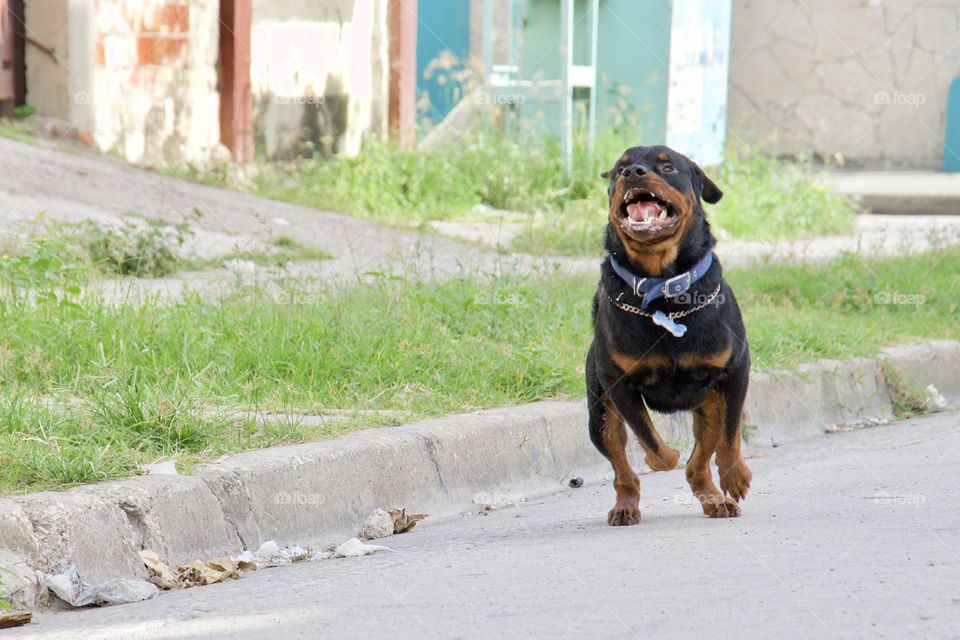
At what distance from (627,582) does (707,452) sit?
45.6 inches

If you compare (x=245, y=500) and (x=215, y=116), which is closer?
(x=245, y=500)

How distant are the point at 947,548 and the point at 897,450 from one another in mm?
1904

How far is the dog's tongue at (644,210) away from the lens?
14.1 feet

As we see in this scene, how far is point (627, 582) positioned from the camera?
334 cm

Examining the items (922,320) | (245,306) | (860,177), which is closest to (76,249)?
(245,306)

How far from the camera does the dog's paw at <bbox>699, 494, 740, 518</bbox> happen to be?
429cm

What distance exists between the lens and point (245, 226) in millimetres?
9047

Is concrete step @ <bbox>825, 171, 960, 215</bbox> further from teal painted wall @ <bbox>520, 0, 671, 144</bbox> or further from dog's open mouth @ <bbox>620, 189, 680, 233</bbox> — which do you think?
dog's open mouth @ <bbox>620, 189, 680, 233</bbox>

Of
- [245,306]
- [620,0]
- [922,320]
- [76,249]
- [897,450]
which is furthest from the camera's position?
[620,0]

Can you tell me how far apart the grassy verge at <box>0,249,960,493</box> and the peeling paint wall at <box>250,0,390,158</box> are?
478 cm

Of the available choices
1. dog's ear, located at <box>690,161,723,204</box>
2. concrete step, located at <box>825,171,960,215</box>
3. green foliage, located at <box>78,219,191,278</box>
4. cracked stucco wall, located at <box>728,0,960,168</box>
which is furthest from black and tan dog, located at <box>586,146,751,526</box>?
cracked stucco wall, located at <box>728,0,960,168</box>

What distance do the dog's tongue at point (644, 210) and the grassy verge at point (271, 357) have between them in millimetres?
1214

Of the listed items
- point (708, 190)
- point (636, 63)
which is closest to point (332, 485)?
point (708, 190)

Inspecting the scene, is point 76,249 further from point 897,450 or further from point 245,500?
point 897,450
